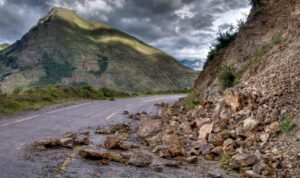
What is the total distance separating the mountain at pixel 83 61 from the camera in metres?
138

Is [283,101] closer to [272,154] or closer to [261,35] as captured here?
[272,154]

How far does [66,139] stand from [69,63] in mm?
144382

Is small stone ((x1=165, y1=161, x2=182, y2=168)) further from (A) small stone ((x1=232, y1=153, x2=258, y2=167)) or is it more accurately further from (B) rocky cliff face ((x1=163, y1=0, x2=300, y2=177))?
(A) small stone ((x1=232, y1=153, x2=258, y2=167))

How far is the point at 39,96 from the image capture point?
28.6 metres

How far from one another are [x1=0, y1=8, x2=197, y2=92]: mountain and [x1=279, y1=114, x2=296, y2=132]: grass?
115662 mm

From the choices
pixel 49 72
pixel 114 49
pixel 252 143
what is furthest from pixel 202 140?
pixel 114 49

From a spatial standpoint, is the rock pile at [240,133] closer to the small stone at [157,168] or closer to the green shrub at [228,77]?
the small stone at [157,168]

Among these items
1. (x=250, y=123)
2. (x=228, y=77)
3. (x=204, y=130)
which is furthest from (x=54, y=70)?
(x=250, y=123)

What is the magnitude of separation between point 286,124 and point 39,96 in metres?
20.9

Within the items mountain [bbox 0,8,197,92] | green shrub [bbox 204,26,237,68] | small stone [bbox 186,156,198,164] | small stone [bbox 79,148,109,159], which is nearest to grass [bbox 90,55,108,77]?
mountain [bbox 0,8,197,92]

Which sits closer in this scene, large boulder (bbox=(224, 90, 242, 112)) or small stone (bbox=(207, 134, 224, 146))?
Result: small stone (bbox=(207, 134, 224, 146))

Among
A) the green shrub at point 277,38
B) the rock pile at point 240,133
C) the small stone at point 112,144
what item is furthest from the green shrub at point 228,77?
the small stone at point 112,144

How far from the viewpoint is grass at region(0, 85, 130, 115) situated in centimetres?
2238

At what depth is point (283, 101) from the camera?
41.2 ft
